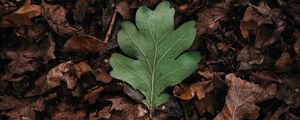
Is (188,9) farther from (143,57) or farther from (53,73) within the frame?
(53,73)

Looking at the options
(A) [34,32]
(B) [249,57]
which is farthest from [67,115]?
(B) [249,57]

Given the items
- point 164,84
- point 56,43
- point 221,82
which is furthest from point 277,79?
point 56,43

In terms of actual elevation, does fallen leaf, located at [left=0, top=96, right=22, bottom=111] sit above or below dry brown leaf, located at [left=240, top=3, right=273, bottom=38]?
below

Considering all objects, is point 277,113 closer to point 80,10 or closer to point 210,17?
point 210,17

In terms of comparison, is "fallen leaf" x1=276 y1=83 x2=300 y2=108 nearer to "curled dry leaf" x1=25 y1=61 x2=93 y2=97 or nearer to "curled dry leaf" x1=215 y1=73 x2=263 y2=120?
"curled dry leaf" x1=215 y1=73 x2=263 y2=120

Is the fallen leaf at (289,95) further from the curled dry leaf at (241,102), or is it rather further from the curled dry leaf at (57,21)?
the curled dry leaf at (57,21)

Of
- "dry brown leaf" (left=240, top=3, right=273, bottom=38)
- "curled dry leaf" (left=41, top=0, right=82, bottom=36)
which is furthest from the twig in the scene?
"dry brown leaf" (left=240, top=3, right=273, bottom=38)

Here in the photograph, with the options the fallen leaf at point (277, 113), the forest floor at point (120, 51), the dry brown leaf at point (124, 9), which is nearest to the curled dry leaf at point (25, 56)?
the forest floor at point (120, 51)
